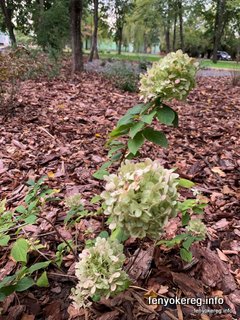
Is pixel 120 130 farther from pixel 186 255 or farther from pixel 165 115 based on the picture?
pixel 186 255

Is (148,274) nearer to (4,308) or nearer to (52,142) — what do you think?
(4,308)

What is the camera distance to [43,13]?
40.3 feet

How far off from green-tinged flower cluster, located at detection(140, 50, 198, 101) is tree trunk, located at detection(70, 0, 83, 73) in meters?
6.77

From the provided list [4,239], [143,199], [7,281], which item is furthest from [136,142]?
[7,281]

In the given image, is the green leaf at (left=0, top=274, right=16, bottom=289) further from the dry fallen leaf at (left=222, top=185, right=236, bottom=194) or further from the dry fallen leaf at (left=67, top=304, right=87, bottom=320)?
the dry fallen leaf at (left=222, top=185, right=236, bottom=194)

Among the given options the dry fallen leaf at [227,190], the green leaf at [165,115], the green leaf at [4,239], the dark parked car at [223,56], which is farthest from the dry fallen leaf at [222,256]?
the dark parked car at [223,56]

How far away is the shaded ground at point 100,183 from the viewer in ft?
4.56

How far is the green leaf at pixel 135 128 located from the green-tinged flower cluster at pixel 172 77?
14 cm

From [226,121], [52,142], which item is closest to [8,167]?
[52,142]

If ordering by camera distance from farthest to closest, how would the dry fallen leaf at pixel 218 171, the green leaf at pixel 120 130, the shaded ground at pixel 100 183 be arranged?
the dry fallen leaf at pixel 218 171, the shaded ground at pixel 100 183, the green leaf at pixel 120 130

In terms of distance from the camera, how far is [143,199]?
85 centimetres

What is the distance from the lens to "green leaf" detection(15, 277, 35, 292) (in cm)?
119

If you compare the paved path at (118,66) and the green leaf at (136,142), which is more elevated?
the green leaf at (136,142)

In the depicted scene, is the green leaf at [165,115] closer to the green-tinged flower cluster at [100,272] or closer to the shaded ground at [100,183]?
the green-tinged flower cluster at [100,272]
